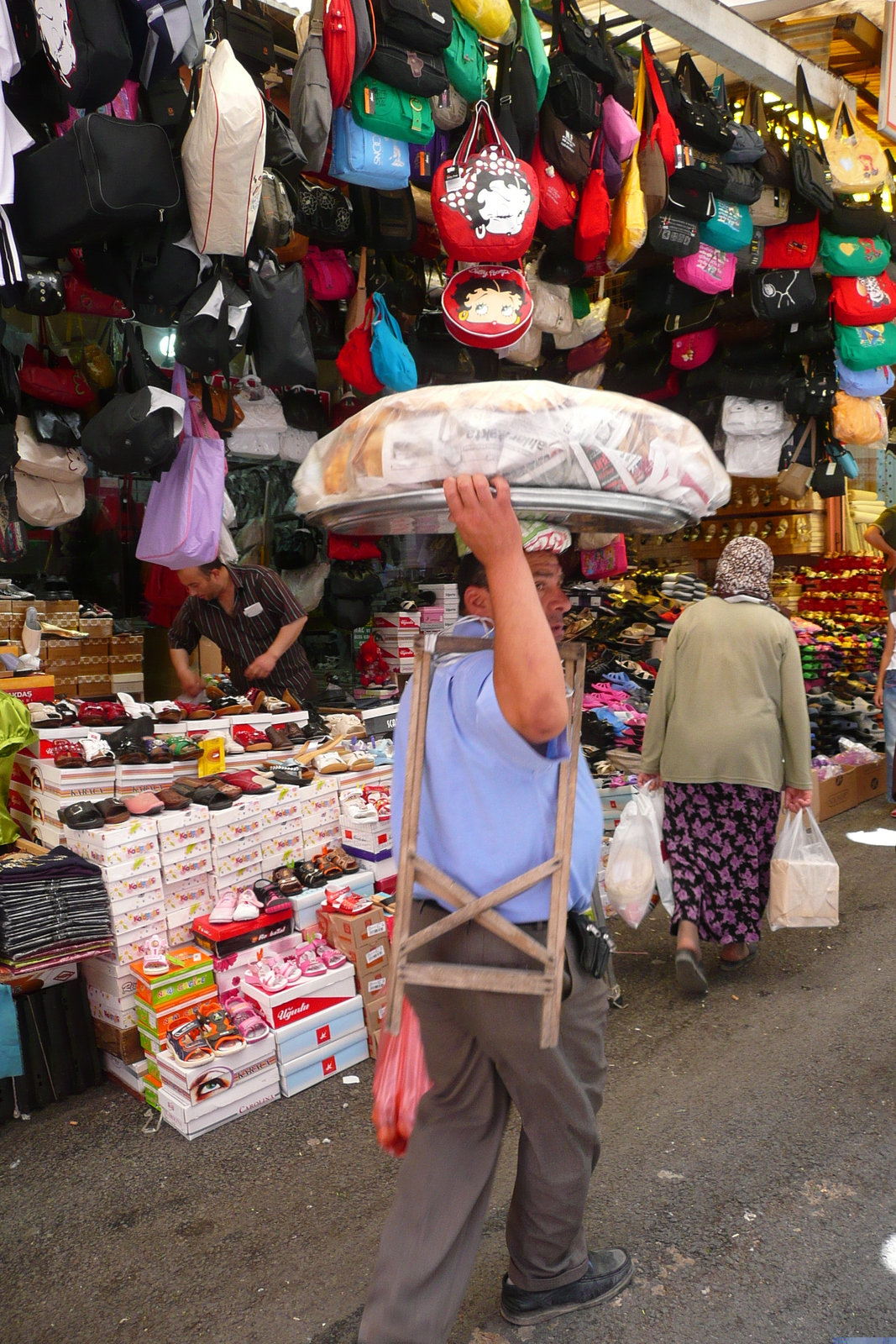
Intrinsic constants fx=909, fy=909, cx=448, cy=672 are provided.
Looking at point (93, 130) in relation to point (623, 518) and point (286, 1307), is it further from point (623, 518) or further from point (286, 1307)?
point (286, 1307)

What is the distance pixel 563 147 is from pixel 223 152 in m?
1.89

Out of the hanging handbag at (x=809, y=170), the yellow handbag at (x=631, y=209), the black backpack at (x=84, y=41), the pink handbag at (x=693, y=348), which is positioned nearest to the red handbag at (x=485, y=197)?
the yellow handbag at (x=631, y=209)

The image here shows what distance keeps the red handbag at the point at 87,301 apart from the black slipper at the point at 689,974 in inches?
164

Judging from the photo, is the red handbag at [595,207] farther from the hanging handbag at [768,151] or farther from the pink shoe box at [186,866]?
the pink shoe box at [186,866]

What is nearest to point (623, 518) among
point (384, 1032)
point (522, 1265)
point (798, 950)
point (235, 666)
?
point (384, 1032)

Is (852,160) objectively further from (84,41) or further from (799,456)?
(84,41)

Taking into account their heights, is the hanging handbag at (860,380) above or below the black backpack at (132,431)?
above

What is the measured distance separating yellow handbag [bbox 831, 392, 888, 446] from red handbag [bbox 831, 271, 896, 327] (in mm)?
565

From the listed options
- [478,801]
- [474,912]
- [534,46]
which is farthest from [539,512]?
[534,46]

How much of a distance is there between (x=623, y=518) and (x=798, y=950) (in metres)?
3.49

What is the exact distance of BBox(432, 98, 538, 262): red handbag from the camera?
4.18 m

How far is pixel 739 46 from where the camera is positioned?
485cm

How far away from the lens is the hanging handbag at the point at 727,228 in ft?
17.3

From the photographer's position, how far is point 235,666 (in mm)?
5586
